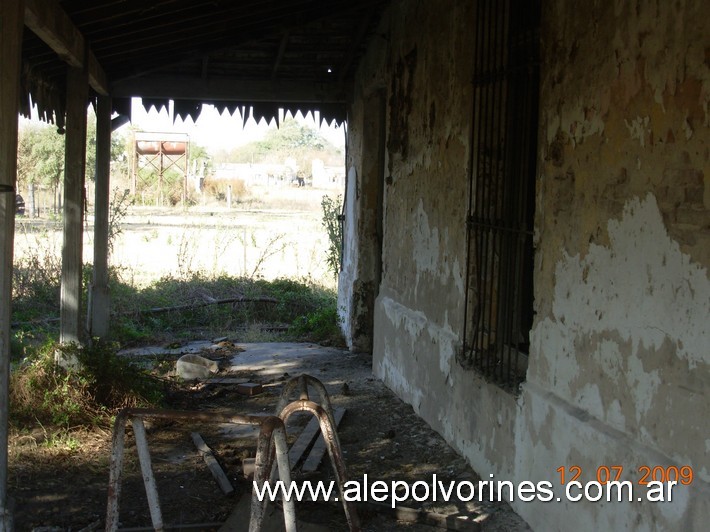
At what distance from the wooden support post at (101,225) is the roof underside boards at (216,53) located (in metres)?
0.38

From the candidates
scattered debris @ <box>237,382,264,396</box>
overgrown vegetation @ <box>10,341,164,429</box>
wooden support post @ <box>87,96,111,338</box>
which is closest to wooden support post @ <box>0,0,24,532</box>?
overgrown vegetation @ <box>10,341,164,429</box>

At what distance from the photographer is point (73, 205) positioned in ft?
25.0

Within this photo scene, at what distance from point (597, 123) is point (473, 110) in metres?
1.82

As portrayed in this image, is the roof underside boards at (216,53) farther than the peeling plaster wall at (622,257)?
Yes

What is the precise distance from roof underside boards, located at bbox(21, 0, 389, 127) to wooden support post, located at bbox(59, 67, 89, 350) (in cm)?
43

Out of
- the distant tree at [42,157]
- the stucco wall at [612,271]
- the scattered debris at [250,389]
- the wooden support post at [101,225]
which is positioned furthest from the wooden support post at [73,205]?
the distant tree at [42,157]

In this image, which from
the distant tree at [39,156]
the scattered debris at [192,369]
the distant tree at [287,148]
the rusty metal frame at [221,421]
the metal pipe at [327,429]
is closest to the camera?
the rusty metal frame at [221,421]

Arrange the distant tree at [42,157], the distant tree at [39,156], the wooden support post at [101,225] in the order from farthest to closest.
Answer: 1. the distant tree at [39,156]
2. the distant tree at [42,157]
3. the wooden support post at [101,225]

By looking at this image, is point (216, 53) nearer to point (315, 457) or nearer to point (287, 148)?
point (315, 457)

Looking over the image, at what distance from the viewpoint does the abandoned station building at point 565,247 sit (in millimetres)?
3041

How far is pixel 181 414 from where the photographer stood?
3.38 metres

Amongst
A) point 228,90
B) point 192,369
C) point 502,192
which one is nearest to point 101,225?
point 228,90

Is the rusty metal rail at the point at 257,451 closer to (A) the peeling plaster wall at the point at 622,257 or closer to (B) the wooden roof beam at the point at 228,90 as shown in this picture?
(A) the peeling plaster wall at the point at 622,257

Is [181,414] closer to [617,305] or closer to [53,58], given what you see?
[617,305]
